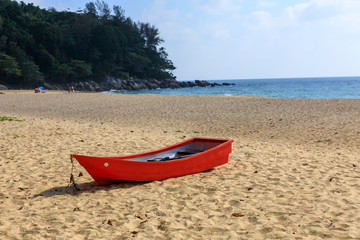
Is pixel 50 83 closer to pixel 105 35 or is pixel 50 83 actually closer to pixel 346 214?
pixel 105 35

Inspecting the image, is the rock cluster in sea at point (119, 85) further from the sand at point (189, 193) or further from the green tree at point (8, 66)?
the sand at point (189, 193)

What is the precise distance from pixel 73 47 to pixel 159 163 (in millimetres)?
73041

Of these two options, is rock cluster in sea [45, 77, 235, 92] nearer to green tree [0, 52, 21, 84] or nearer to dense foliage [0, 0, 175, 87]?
dense foliage [0, 0, 175, 87]

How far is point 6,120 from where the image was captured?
15.0m

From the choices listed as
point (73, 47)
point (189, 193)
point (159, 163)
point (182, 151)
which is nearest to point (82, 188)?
point (159, 163)

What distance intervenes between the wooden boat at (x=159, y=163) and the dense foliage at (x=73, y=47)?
5155cm

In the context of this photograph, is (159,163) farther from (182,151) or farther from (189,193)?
(182,151)

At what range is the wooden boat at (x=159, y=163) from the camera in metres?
5.95

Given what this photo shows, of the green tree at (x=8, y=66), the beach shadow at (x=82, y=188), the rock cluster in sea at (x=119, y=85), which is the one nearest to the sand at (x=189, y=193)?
the beach shadow at (x=82, y=188)

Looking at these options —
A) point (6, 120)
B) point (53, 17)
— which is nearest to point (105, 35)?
point (53, 17)

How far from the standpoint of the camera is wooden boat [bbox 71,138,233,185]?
5945 millimetres

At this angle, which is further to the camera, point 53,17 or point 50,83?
point 53,17

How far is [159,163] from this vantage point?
6445 millimetres

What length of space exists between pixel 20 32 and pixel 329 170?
210 feet
